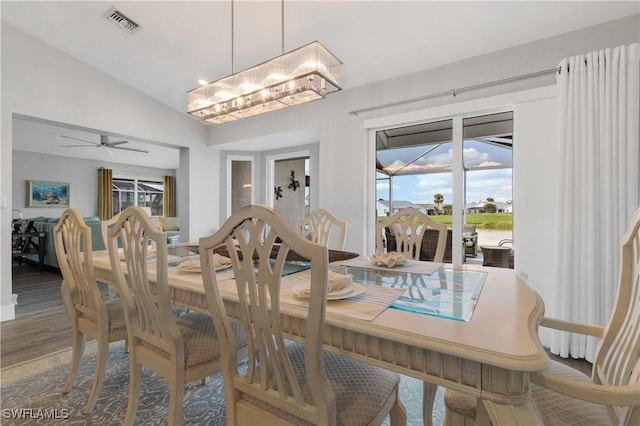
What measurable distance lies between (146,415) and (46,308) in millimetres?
2616

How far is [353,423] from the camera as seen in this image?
3.10 ft

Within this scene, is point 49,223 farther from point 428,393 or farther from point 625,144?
point 625,144

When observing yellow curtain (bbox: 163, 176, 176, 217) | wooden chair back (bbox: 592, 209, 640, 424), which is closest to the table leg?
wooden chair back (bbox: 592, 209, 640, 424)

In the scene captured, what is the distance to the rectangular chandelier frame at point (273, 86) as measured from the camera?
1887 mm

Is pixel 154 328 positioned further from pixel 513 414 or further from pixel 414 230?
pixel 414 230

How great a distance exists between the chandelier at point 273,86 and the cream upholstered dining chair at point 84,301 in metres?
1.21

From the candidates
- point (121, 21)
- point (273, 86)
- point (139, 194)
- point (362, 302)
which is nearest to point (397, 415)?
point (362, 302)

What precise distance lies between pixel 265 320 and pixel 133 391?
1.01 metres

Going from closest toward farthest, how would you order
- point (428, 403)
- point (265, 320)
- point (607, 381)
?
point (265, 320), point (607, 381), point (428, 403)

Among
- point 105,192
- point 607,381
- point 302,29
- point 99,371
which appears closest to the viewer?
point 607,381

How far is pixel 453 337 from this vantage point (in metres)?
0.79

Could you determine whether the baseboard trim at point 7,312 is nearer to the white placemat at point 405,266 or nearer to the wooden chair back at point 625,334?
the white placemat at point 405,266

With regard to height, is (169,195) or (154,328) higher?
(169,195)

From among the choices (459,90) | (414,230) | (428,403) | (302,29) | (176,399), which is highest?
(302,29)
